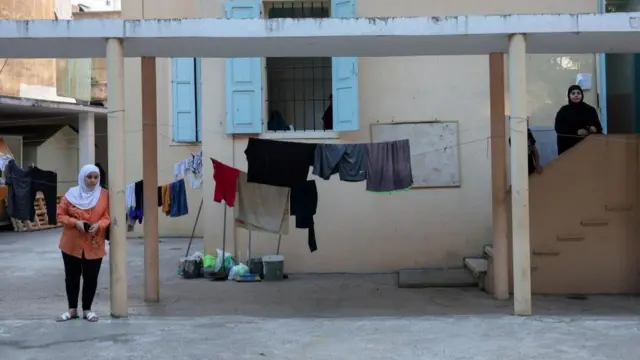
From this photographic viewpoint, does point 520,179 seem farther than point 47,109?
No

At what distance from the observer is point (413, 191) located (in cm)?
1000

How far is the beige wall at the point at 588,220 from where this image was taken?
27.4 feet

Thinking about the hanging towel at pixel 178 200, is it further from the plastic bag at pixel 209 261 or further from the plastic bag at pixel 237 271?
the plastic bag at pixel 237 271

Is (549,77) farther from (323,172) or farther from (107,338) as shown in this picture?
(107,338)

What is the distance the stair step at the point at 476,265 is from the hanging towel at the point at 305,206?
7.40ft

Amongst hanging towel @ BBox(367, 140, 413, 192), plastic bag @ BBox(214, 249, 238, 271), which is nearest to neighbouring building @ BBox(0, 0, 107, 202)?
plastic bag @ BBox(214, 249, 238, 271)

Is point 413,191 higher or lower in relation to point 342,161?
lower

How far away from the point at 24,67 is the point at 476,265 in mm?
14415

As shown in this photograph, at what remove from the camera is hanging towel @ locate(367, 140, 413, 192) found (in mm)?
8344

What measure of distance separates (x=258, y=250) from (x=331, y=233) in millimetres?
1172

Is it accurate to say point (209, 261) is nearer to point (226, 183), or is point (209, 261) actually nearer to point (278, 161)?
point (226, 183)

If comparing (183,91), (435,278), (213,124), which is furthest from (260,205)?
(183,91)

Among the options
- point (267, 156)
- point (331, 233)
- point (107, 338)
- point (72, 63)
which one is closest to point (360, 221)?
point (331, 233)

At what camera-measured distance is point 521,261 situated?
616cm
